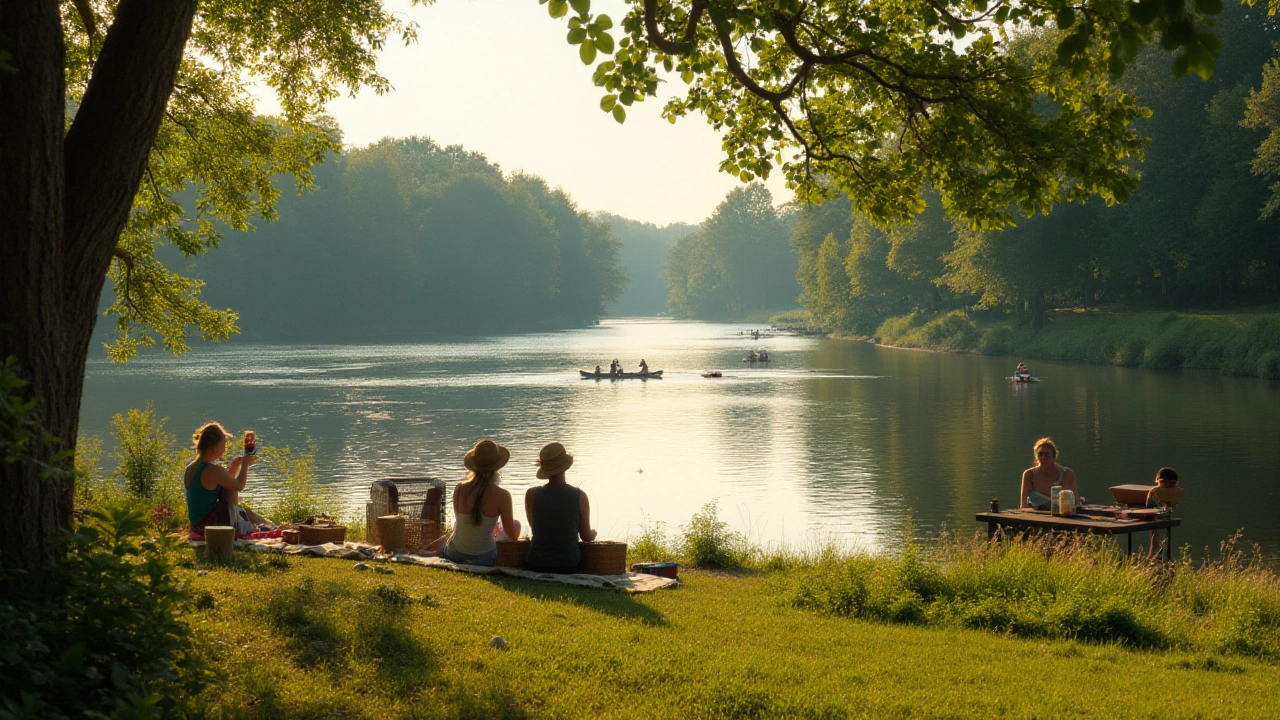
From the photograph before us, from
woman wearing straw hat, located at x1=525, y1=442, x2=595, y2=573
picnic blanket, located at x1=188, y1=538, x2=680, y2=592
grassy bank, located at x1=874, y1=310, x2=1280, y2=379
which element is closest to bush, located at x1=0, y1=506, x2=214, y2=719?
picnic blanket, located at x1=188, y1=538, x2=680, y2=592

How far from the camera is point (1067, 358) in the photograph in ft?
191

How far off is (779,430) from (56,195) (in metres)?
27.8

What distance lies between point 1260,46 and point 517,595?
58.8m

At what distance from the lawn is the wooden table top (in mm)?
3332

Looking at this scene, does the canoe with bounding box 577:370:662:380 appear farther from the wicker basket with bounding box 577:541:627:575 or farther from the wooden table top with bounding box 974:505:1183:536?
the wicker basket with bounding box 577:541:627:575

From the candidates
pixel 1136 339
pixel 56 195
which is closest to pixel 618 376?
pixel 1136 339

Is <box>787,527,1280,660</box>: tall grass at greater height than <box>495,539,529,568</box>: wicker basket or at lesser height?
lesser

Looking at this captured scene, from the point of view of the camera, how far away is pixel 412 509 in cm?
1266

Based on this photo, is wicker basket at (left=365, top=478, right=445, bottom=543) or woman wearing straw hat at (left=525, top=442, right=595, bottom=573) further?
wicker basket at (left=365, top=478, right=445, bottom=543)

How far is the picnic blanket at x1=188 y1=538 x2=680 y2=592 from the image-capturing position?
30.9 ft

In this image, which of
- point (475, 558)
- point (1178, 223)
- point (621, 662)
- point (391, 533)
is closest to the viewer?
point (621, 662)

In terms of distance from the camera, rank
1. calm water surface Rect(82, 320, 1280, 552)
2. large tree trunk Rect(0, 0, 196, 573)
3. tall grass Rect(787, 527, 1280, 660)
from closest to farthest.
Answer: large tree trunk Rect(0, 0, 196, 573) < tall grass Rect(787, 527, 1280, 660) < calm water surface Rect(82, 320, 1280, 552)

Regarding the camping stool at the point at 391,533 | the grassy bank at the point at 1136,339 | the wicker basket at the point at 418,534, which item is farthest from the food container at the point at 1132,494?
the grassy bank at the point at 1136,339

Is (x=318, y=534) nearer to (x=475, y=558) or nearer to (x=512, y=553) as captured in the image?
(x=475, y=558)
